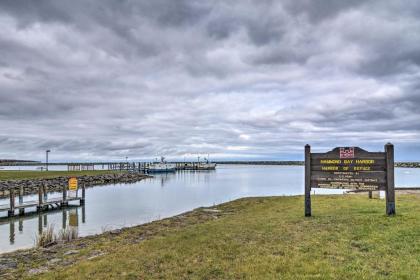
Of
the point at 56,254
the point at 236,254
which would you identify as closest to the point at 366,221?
the point at 236,254

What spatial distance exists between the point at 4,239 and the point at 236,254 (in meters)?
14.9

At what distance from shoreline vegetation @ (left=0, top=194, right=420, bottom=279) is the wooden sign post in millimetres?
1128

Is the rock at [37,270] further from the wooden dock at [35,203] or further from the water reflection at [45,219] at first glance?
Answer: the wooden dock at [35,203]

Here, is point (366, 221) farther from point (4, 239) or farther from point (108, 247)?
point (4, 239)

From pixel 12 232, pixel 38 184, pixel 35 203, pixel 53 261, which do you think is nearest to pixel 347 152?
pixel 53 261

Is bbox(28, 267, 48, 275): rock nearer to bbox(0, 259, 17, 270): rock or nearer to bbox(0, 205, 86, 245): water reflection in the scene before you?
bbox(0, 259, 17, 270): rock

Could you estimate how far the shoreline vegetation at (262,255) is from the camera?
613 cm

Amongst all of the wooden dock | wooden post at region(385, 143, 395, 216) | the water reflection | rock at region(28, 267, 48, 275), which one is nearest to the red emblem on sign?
wooden post at region(385, 143, 395, 216)

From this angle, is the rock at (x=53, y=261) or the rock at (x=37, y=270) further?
the rock at (x=53, y=261)

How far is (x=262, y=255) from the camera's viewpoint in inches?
282

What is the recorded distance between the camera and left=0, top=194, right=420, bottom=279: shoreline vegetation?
6129mm

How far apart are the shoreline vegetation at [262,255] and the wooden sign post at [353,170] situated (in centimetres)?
113

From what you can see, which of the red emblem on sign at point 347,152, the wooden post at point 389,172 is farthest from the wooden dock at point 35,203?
the wooden post at point 389,172

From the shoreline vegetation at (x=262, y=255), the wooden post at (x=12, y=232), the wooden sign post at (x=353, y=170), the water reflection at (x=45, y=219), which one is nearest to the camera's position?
the shoreline vegetation at (x=262, y=255)
